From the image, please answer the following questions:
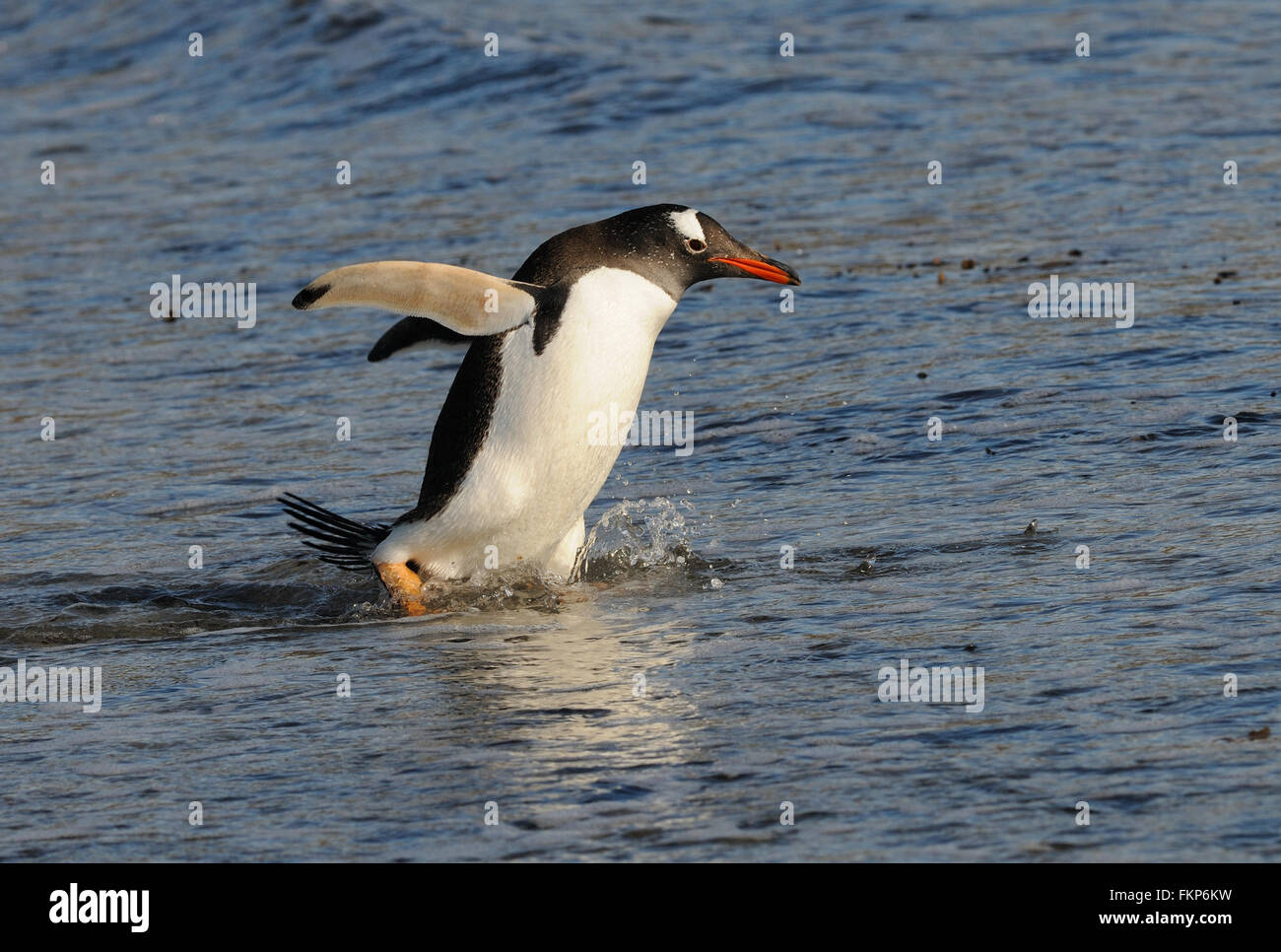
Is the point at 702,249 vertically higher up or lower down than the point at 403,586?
higher up

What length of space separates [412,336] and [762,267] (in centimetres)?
124

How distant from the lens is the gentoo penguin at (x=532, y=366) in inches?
237

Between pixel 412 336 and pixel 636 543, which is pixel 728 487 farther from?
pixel 412 336

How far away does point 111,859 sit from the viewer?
4.11 meters

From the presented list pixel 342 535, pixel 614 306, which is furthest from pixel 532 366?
pixel 342 535

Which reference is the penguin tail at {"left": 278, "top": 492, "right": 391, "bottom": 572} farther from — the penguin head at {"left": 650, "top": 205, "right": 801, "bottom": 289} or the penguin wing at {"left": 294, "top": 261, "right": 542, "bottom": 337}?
the penguin head at {"left": 650, "top": 205, "right": 801, "bottom": 289}

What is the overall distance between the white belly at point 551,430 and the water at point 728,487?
0.24 metres

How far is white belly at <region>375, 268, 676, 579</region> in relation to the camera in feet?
19.8

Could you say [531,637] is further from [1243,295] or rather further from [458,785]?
[1243,295]

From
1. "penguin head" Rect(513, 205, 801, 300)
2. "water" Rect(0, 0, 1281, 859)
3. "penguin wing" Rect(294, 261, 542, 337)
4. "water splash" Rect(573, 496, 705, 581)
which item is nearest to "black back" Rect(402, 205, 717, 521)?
"penguin head" Rect(513, 205, 801, 300)

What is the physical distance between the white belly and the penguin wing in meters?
0.13

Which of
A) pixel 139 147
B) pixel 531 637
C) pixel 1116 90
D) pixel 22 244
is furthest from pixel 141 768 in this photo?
pixel 139 147

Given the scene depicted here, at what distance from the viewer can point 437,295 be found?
5.97 m

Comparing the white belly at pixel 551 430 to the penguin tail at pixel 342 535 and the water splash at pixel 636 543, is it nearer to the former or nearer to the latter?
the penguin tail at pixel 342 535
